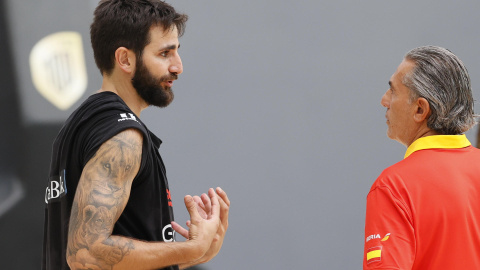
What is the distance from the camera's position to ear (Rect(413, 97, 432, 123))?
1.90m

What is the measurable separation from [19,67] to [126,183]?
2.45 m

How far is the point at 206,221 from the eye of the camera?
6.21 feet

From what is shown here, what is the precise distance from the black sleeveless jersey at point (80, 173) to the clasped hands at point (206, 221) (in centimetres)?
8

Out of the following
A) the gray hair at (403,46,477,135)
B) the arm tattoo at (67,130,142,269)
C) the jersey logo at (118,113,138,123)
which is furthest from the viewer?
the gray hair at (403,46,477,135)

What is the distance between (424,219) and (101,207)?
863 mm

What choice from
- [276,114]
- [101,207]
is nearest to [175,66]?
[101,207]

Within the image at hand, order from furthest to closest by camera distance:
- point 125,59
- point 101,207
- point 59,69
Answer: point 59,69 < point 125,59 < point 101,207

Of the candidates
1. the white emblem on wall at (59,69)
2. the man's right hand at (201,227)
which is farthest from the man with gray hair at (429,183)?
the white emblem on wall at (59,69)

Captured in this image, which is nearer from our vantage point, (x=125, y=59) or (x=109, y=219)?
(x=109, y=219)

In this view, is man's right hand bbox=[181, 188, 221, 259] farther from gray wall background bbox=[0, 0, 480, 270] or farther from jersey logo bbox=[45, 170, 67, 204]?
gray wall background bbox=[0, 0, 480, 270]

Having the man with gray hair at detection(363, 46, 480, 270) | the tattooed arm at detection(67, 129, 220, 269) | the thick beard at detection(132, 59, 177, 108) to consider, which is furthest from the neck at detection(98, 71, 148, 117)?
the man with gray hair at detection(363, 46, 480, 270)

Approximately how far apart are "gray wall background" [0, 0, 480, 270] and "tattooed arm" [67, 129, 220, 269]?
2.19 metres

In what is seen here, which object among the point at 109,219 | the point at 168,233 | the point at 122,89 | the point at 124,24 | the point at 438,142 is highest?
the point at 124,24

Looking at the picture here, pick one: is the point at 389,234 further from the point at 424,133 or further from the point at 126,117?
the point at 126,117
